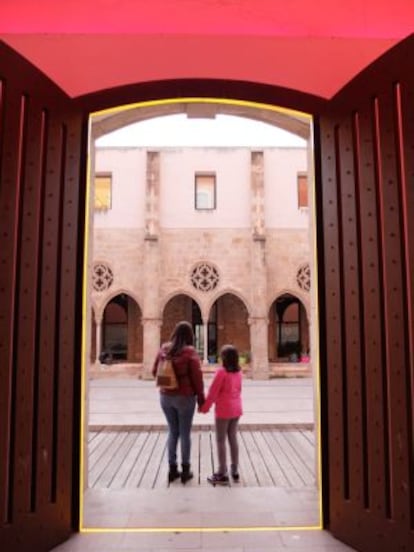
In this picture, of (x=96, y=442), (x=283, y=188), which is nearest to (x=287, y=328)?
(x=283, y=188)

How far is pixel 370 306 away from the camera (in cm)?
306

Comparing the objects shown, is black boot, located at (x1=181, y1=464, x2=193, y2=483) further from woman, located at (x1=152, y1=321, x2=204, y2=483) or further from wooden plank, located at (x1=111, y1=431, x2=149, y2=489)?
wooden plank, located at (x1=111, y1=431, x2=149, y2=489)

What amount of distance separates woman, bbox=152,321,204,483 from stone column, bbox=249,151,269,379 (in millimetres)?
12670

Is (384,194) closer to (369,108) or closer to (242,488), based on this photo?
(369,108)

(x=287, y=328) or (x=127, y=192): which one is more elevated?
(x=127, y=192)

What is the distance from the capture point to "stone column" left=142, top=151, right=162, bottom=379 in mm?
17281

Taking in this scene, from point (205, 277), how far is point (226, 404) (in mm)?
13295

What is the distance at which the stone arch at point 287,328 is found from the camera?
19266 mm

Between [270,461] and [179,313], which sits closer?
[270,461]

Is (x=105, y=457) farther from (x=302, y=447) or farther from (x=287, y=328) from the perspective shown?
(x=287, y=328)

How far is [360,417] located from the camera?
10.2 ft

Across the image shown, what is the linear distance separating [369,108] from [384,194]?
573 mm

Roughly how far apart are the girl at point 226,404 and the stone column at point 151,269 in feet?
40.6

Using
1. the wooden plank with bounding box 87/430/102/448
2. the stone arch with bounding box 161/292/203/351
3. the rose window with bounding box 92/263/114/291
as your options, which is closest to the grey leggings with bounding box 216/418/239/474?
the wooden plank with bounding box 87/430/102/448
